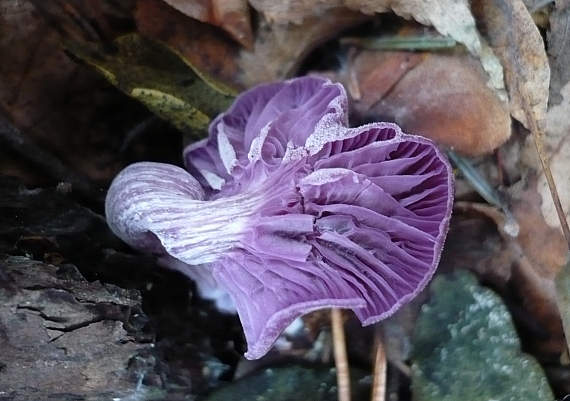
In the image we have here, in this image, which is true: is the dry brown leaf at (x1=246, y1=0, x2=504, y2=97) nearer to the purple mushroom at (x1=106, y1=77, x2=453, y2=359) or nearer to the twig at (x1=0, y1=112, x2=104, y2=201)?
the purple mushroom at (x1=106, y1=77, x2=453, y2=359)

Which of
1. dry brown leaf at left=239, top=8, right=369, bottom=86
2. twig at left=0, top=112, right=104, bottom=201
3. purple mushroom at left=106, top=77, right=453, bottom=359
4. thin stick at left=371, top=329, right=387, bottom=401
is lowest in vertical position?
thin stick at left=371, top=329, right=387, bottom=401

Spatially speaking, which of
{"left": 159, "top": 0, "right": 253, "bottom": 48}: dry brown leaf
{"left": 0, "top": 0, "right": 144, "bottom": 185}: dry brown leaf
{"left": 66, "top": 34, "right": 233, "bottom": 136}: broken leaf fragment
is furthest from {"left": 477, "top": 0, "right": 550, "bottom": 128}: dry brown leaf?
{"left": 0, "top": 0, "right": 144, "bottom": 185}: dry brown leaf

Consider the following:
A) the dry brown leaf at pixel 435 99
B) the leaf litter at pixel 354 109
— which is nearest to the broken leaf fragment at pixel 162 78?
the leaf litter at pixel 354 109

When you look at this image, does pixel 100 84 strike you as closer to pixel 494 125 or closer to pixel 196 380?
pixel 196 380

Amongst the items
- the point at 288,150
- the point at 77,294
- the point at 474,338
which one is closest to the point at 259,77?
the point at 288,150

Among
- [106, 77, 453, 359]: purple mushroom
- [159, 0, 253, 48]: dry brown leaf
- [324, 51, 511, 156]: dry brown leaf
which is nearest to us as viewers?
[106, 77, 453, 359]: purple mushroom

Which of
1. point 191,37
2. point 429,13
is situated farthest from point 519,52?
point 191,37

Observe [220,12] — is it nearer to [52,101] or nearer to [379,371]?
[52,101]
